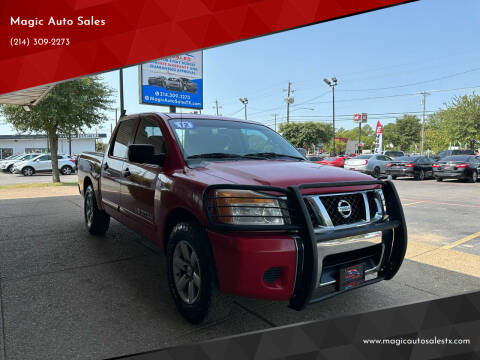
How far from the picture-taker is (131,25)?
16.5 feet

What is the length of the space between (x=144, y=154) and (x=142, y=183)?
580 millimetres

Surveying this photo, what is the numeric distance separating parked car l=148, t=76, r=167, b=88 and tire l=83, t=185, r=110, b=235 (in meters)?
9.57

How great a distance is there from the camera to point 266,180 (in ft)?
8.65

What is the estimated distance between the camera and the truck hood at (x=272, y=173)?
266cm

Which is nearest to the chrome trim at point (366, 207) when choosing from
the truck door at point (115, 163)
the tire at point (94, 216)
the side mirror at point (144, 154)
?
the side mirror at point (144, 154)

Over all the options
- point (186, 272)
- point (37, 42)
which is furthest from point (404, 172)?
point (186, 272)

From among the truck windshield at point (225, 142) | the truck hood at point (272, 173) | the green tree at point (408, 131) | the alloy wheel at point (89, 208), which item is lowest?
the alloy wheel at point (89, 208)

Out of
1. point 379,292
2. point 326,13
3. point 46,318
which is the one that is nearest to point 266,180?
point 379,292

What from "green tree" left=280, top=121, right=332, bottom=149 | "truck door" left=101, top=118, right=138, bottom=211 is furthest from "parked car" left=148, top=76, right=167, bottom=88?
"green tree" left=280, top=121, right=332, bottom=149

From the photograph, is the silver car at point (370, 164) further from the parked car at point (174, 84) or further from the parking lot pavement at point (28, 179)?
the parking lot pavement at point (28, 179)

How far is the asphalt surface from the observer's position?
8.69 feet

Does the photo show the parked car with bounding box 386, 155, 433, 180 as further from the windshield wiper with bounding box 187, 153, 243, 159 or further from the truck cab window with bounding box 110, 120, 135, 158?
the windshield wiper with bounding box 187, 153, 243, 159

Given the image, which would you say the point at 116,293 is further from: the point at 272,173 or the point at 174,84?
the point at 174,84

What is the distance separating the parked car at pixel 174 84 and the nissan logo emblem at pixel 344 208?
13.8 meters
